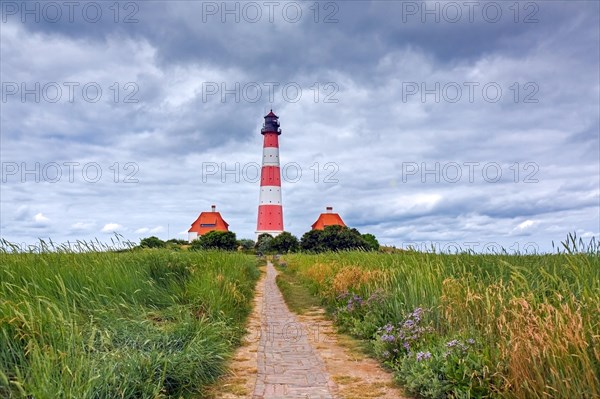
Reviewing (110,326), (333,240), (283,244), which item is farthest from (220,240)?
(110,326)

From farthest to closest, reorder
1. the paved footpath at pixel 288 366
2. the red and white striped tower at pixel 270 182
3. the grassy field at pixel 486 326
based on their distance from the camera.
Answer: the red and white striped tower at pixel 270 182 < the paved footpath at pixel 288 366 < the grassy field at pixel 486 326

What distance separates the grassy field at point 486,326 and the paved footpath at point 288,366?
1030 millimetres

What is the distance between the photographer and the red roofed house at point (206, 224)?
76688 mm

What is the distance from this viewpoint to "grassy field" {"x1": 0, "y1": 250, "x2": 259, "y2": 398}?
4.75 m

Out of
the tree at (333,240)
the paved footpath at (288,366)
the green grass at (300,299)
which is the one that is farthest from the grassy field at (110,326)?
the tree at (333,240)

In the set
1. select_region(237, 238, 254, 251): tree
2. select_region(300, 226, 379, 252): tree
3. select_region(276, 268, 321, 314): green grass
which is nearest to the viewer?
select_region(276, 268, 321, 314): green grass

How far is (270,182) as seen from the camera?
5959 centimetres

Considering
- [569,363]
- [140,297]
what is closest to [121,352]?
[140,297]

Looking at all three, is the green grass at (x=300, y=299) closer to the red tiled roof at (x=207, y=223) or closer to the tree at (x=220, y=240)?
the tree at (x=220, y=240)

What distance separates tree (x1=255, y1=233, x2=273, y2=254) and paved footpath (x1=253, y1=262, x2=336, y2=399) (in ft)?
160

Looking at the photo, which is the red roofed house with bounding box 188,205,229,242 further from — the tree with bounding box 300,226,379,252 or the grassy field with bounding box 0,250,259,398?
the grassy field with bounding box 0,250,259,398

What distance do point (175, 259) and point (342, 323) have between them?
4460 mm

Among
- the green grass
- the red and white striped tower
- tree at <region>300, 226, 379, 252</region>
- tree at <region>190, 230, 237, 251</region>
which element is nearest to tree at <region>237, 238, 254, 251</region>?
tree at <region>190, 230, 237, 251</region>

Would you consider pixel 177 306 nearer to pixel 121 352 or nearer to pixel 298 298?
pixel 121 352
